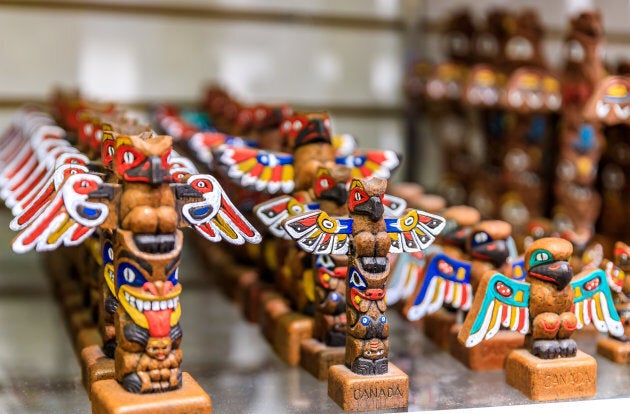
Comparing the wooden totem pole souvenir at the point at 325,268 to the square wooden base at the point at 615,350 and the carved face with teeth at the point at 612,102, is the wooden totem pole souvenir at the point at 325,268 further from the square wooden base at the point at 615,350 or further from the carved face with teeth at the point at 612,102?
the carved face with teeth at the point at 612,102

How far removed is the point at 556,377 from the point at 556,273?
27 cm

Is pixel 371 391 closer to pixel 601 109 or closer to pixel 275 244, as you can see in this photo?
pixel 275 244

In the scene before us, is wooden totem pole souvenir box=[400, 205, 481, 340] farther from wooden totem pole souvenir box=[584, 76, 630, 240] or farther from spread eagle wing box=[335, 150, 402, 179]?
wooden totem pole souvenir box=[584, 76, 630, 240]

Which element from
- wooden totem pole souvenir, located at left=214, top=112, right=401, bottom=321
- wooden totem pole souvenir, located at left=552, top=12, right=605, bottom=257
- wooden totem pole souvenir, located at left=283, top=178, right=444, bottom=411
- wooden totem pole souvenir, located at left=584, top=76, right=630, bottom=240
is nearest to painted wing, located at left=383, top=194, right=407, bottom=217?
wooden totem pole souvenir, located at left=214, top=112, right=401, bottom=321

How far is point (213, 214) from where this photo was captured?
247 cm

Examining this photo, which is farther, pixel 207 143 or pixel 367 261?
pixel 207 143

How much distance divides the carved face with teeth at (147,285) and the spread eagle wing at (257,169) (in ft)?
2.27

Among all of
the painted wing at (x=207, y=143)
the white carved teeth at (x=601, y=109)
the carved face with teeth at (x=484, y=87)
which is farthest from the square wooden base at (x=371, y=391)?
the carved face with teeth at (x=484, y=87)

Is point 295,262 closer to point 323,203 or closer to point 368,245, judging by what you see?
point 323,203

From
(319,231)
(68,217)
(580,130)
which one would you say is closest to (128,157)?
(68,217)

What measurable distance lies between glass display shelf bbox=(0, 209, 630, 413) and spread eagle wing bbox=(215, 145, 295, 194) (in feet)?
1.69

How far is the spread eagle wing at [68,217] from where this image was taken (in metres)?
2.30

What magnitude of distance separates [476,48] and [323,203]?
2.12m

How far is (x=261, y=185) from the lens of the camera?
10.1 ft
